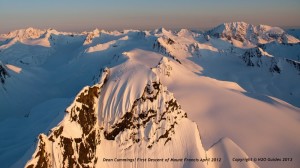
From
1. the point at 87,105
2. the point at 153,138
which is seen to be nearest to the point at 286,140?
the point at 153,138

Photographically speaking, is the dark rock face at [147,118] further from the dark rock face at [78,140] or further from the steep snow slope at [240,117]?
the steep snow slope at [240,117]

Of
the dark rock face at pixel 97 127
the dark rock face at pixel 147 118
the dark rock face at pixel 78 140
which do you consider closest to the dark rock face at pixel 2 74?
the dark rock face at pixel 97 127

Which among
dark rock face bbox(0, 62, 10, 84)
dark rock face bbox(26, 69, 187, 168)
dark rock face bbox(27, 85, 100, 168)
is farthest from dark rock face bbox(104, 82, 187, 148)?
dark rock face bbox(0, 62, 10, 84)

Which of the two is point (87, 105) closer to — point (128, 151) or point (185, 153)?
point (128, 151)

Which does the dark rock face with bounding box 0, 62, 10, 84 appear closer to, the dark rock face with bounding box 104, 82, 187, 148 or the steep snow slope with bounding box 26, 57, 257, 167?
the steep snow slope with bounding box 26, 57, 257, 167

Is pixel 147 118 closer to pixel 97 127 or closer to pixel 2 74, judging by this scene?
pixel 97 127

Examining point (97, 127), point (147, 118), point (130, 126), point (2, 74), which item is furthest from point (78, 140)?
point (2, 74)

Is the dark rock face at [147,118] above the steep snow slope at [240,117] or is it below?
above

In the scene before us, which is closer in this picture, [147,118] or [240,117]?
[147,118]

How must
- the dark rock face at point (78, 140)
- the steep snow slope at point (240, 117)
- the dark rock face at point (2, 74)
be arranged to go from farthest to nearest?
the dark rock face at point (2, 74), the steep snow slope at point (240, 117), the dark rock face at point (78, 140)

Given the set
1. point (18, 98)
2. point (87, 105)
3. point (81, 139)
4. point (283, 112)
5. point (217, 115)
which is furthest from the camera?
point (18, 98)

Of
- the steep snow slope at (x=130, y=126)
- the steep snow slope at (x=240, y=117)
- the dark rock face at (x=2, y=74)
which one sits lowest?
the dark rock face at (x=2, y=74)
